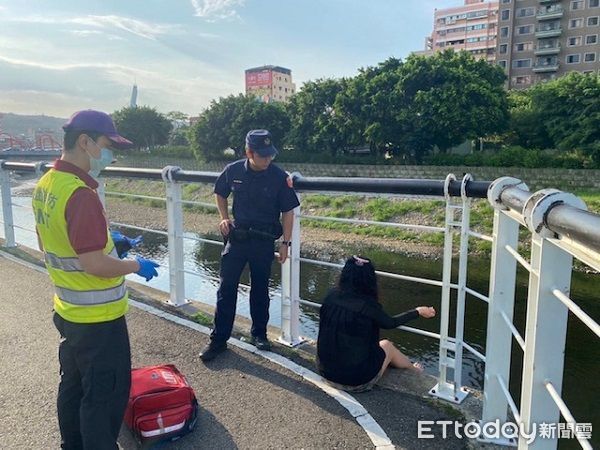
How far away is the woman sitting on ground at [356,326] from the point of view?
2982mm

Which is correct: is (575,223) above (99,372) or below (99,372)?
above

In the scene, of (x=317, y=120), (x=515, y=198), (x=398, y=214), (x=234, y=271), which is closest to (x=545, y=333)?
(x=515, y=198)

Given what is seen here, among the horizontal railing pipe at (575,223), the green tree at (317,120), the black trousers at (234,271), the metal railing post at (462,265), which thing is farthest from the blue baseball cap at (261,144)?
the green tree at (317,120)

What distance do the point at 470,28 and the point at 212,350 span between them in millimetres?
85290

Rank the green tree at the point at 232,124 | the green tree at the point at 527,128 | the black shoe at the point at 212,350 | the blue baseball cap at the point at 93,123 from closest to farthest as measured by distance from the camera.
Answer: the blue baseball cap at the point at 93,123, the black shoe at the point at 212,350, the green tree at the point at 527,128, the green tree at the point at 232,124

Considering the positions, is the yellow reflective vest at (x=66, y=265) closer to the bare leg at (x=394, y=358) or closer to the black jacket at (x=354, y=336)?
the black jacket at (x=354, y=336)

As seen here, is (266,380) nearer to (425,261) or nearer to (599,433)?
(599,433)

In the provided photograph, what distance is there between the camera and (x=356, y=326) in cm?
299

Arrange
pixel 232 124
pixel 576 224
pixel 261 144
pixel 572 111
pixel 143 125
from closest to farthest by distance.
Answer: pixel 576 224 → pixel 261 144 → pixel 572 111 → pixel 232 124 → pixel 143 125

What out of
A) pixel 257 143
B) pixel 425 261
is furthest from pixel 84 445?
pixel 425 261

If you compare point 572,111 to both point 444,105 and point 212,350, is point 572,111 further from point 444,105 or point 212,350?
point 212,350

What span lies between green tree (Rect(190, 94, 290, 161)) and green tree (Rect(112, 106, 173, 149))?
628 inches

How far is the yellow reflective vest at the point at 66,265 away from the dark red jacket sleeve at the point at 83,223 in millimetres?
38

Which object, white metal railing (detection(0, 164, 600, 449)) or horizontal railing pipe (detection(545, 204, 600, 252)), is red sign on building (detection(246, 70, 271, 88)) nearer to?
white metal railing (detection(0, 164, 600, 449))
